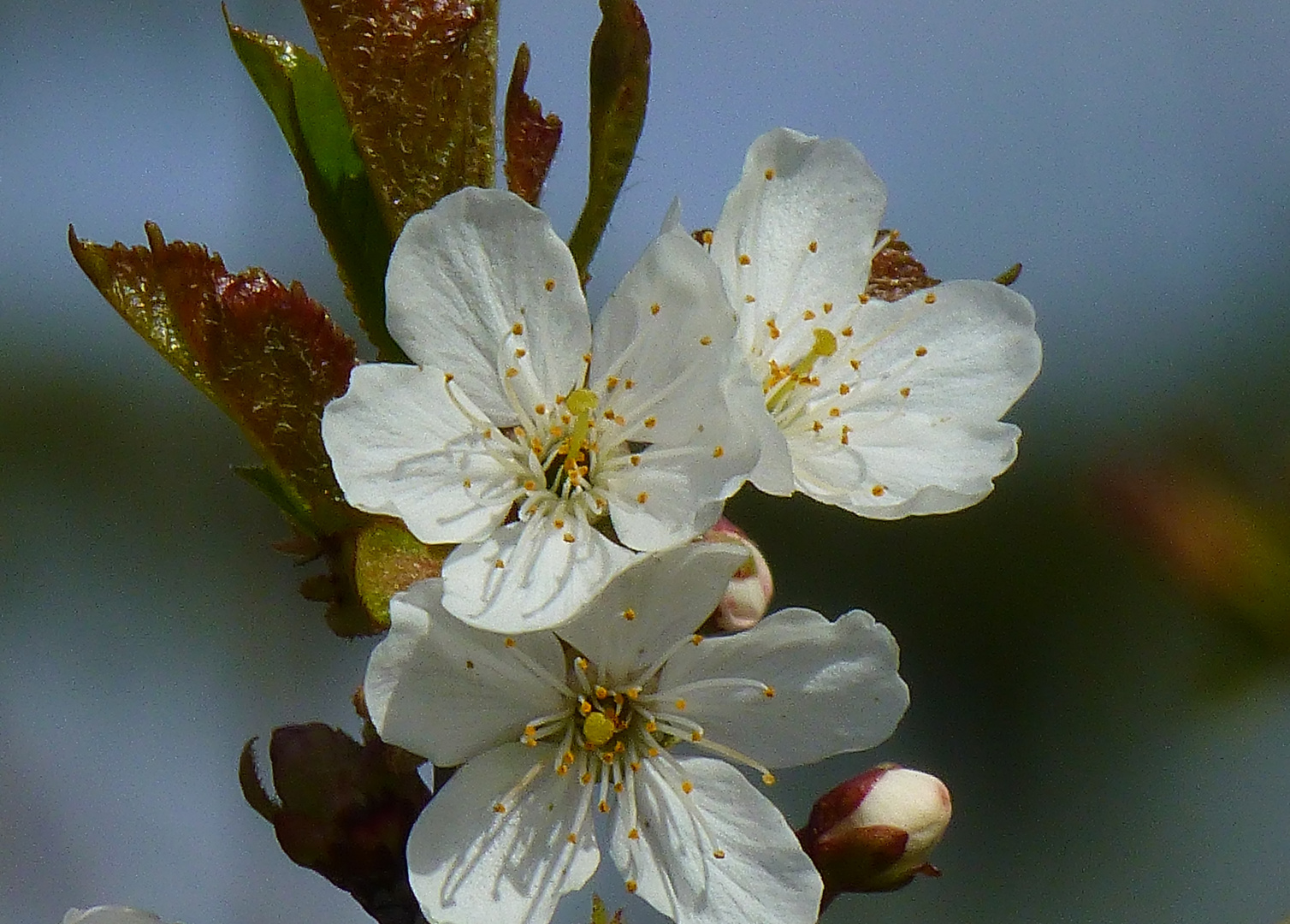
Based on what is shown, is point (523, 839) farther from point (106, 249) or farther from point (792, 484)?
point (106, 249)

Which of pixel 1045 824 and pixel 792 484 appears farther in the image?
pixel 1045 824

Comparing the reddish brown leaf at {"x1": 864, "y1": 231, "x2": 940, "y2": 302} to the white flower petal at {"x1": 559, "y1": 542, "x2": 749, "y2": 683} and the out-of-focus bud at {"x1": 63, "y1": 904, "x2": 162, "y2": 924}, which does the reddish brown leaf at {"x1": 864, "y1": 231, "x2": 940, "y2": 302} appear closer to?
the white flower petal at {"x1": 559, "y1": 542, "x2": 749, "y2": 683}

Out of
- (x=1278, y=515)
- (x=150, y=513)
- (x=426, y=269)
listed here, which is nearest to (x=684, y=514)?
(x=426, y=269)

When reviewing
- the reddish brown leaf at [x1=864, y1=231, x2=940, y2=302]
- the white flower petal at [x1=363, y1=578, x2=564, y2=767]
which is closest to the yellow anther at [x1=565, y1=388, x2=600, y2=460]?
the white flower petal at [x1=363, y1=578, x2=564, y2=767]

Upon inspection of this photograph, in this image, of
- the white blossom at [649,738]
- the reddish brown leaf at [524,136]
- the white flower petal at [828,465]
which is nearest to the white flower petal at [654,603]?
the white blossom at [649,738]

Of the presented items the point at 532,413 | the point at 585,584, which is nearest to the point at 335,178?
the point at 532,413

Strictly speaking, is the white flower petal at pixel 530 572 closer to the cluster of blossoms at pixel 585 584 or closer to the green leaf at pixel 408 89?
the cluster of blossoms at pixel 585 584
